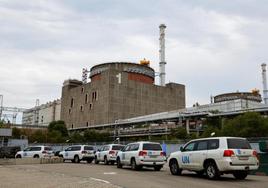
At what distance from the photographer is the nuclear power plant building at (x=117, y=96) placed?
113 m

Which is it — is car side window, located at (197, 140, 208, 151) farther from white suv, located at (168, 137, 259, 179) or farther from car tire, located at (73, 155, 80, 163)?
car tire, located at (73, 155, 80, 163)

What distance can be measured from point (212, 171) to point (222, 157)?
0.92m

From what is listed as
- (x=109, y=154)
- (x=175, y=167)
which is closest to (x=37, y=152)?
(x=109, y=154)

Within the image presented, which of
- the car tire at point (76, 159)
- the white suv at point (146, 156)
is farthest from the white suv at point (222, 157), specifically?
the car tire at point (76, 159)

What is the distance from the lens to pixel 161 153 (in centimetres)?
2078

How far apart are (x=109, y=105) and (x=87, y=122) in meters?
14.0

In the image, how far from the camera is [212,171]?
49.1ft

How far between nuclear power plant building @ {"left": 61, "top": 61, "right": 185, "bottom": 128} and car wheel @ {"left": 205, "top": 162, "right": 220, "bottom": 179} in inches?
3741

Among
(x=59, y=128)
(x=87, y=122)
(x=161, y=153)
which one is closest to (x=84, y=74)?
(x=87, y=122)

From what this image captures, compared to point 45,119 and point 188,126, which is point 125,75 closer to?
point 188,126

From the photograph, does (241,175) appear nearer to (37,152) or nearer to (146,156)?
(146,156)

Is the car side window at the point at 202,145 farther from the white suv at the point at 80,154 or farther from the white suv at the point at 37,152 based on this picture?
the white suv at the point at 37,152

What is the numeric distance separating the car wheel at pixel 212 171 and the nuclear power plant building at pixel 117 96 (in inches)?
3741

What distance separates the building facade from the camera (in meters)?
165
